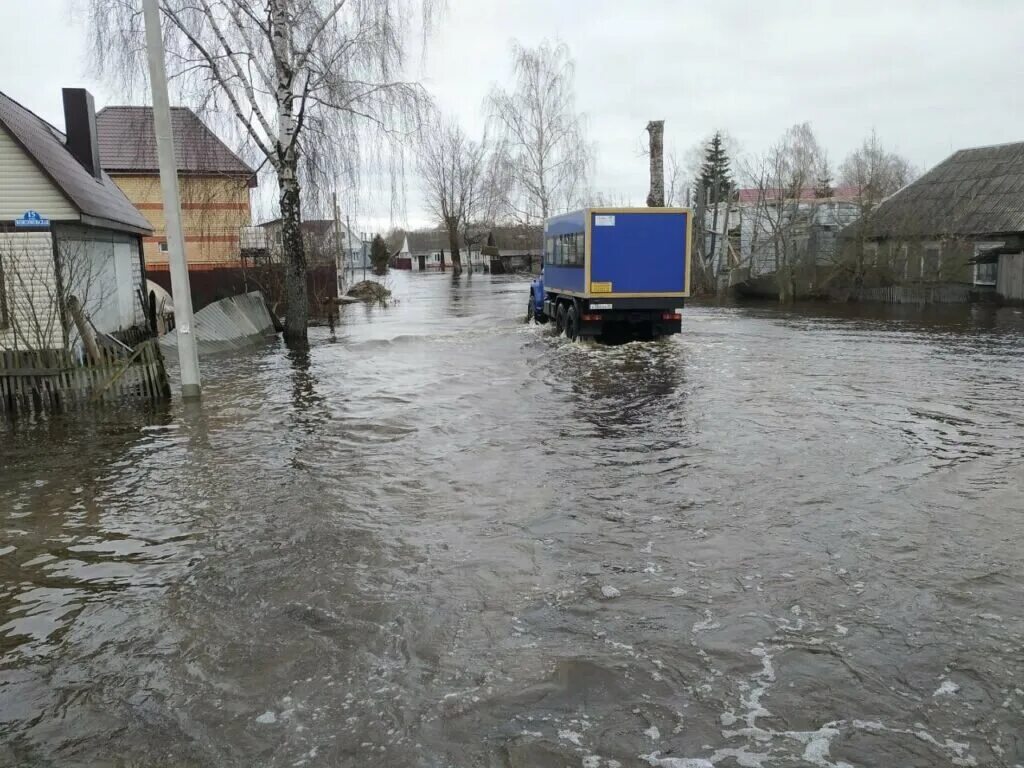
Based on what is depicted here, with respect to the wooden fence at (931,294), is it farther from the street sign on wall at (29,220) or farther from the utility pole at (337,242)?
the street sign on wall at (29,220)

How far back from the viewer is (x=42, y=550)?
598 cm

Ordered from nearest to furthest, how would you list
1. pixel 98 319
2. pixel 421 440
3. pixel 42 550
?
pixel 42 550, pixel 421 440, pixel 98 319

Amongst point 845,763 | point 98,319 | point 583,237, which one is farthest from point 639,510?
point 98,319

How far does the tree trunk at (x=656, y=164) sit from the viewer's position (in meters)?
29.5

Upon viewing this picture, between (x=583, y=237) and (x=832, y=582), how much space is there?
13.0m

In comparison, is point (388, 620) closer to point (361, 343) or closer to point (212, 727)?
point (212, 727)

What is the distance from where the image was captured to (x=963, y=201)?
32688 mm

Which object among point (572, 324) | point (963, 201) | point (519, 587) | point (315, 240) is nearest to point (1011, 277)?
point (963, 201)

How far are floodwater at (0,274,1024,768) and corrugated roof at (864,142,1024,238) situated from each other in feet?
77.0

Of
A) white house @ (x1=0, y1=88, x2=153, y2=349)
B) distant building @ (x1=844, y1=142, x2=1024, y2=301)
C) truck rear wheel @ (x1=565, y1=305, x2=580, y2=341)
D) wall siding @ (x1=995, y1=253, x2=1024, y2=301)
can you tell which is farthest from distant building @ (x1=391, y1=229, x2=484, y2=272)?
white house @ (x1=0, y1=88, x2=153, y2=349)

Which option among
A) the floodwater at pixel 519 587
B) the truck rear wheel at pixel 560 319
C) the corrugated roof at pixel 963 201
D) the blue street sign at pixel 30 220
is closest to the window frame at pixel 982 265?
the corrugated roof at pixel 963 201

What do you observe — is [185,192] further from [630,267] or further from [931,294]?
[931,294]

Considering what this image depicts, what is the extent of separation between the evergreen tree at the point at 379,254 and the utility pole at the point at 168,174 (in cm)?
9269

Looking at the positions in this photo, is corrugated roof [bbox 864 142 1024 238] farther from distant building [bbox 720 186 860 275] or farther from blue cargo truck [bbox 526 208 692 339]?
blue cargo truck [bbox 526 208 692 339]
